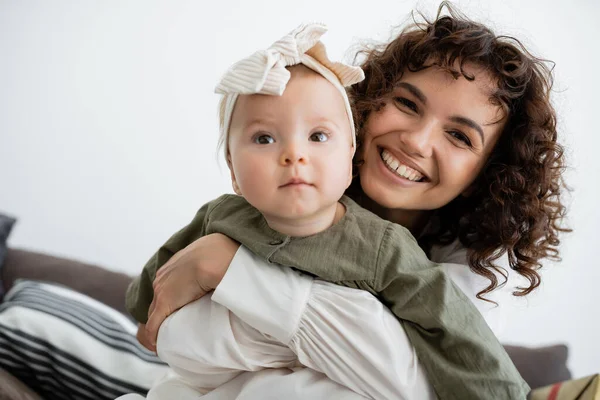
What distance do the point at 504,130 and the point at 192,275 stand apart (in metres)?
0.95

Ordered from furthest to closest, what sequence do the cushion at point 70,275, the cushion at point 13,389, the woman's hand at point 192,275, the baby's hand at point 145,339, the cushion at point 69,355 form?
1. the cushion at point 70,275
2. the cushion at point 69,355
3. the cushion at point 13,389
4. the baby's hand at point 145,339
5. the woman's hand at point 192,275

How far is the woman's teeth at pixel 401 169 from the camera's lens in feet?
5.36

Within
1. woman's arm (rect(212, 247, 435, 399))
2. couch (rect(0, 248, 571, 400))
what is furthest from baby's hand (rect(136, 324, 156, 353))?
couch (rect(0, 248, 571, 400))

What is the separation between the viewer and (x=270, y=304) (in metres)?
1.23

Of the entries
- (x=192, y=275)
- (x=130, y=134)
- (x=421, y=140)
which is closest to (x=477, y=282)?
(x=421, y=140)

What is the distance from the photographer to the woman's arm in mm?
1213

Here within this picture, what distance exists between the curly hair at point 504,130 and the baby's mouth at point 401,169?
99 millimetres

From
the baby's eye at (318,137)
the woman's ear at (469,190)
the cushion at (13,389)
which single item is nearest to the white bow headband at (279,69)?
the baby's eye at (318,137)

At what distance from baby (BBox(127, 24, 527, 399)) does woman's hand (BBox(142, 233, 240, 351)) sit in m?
0.05

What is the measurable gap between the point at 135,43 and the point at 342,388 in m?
2.51

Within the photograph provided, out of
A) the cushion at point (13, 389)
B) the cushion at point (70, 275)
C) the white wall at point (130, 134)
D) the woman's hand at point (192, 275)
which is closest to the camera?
the woman's hand at point (192, 275)

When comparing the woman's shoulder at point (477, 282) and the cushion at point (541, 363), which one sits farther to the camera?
the cushion at point (541, 363)

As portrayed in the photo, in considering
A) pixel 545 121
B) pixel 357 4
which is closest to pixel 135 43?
pixel 357 4

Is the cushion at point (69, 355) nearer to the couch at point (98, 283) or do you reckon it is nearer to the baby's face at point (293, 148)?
the couch at point (98, 283)
